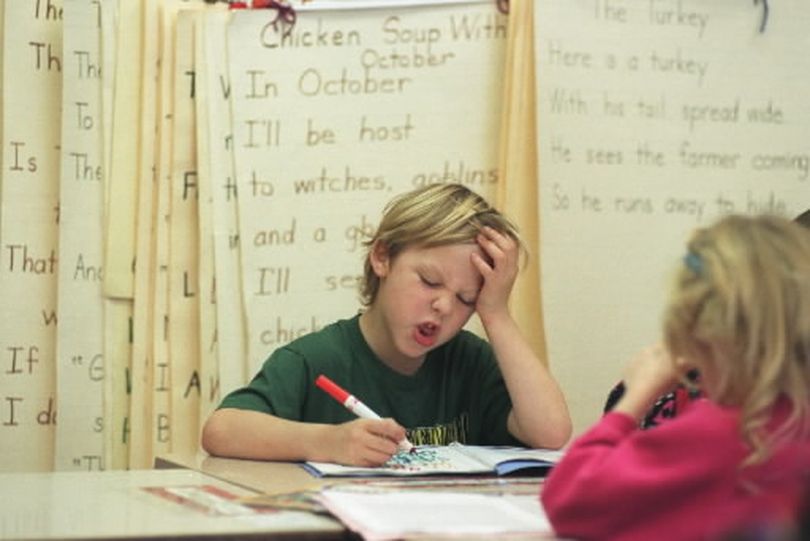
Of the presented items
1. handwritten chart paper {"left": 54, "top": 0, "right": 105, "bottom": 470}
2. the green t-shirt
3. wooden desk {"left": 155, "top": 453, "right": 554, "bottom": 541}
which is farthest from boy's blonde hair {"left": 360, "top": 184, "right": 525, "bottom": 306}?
handwritten chart paper {"left": 54, "top": 0, "right": 105, "bottom": 470}

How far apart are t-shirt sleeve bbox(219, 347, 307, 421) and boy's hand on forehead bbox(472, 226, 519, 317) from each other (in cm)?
29

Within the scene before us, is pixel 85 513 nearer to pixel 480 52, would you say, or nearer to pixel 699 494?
pixel 699 494

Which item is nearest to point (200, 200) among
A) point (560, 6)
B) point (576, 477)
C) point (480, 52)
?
point (480, 52)

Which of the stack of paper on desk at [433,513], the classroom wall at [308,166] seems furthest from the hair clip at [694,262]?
the classroom wall at [308,166]

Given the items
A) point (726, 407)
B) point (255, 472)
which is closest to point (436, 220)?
point (255, 472)

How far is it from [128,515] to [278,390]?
60 centimetres

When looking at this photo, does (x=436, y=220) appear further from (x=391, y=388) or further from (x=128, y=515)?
(x=128, y=515)

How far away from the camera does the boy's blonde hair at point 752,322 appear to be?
111 cm

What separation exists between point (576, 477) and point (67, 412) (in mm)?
1444

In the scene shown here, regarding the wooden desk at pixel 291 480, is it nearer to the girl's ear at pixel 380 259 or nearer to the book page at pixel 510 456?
the book page at pixel 510 456

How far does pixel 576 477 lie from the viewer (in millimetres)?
1205

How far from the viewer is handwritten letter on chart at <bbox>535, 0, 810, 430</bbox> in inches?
100

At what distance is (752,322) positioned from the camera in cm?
111

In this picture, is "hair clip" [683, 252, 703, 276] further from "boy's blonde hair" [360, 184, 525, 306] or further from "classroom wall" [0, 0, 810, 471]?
"classroom wall" [0, 0, 810, 471]
